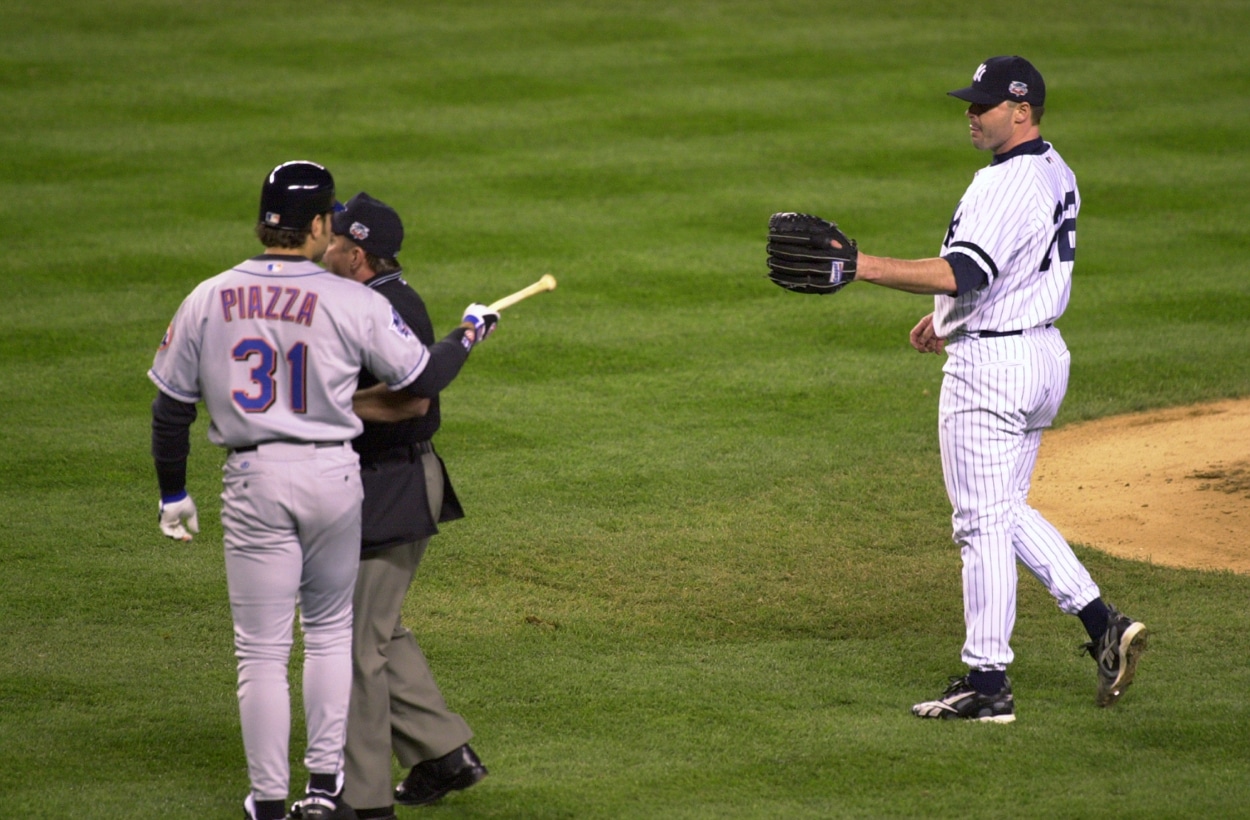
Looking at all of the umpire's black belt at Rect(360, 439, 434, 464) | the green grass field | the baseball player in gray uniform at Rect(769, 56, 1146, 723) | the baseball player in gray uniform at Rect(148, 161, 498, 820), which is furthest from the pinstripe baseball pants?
the baseball player in gray uniform at Rect(148, 161, 498, 820)

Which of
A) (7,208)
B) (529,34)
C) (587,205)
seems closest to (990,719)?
(587,205)

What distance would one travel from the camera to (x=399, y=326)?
380 centimetres

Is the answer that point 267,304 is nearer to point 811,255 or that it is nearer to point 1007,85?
point 811,255

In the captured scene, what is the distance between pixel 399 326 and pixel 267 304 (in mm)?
339

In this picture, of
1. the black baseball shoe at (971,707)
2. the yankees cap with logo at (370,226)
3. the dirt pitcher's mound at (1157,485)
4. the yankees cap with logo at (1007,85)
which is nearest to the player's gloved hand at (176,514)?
the yankees cap with logo at (370,226)

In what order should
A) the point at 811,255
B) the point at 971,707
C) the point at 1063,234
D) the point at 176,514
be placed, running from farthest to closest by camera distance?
the point at 1063,234, the point at 971,707, the point at 811,255, the point at 176,514

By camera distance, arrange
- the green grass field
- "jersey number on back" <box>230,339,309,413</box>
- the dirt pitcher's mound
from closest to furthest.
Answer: "jersey number on back" <box>230,339,309,413</box>, the green grass field, the dirt pitcher's mound

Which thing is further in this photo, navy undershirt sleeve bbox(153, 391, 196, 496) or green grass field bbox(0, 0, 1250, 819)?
green grass field bbox(0, 0, 1250, 819)

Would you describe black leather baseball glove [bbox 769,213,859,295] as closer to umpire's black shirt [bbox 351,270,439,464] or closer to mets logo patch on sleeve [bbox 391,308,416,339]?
umpire's black shirt [bbox 351,270,439,464]

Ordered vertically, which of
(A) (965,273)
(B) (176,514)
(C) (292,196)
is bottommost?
(B) (176,514)

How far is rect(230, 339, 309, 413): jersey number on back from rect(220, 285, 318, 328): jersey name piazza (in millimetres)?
64

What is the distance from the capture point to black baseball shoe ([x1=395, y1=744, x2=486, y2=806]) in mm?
4160

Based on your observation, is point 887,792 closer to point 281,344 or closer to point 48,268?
point 281,344

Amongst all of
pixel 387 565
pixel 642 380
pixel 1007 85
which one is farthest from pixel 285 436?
pixel 642 380
